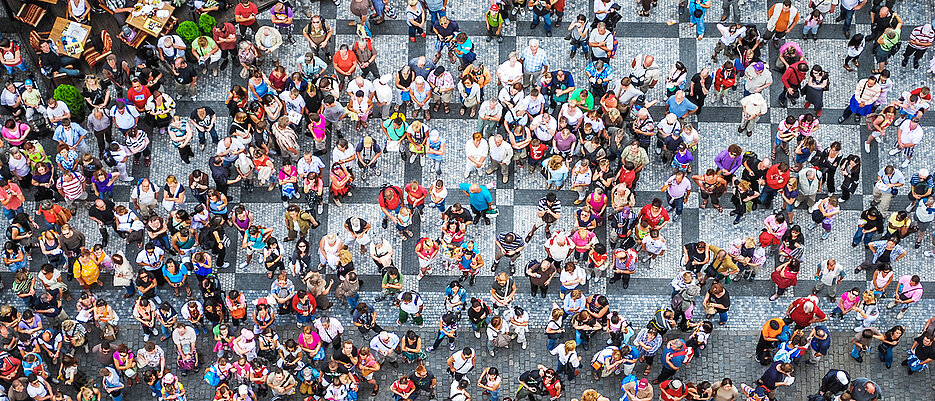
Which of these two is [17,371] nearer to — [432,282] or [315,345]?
[315,345]

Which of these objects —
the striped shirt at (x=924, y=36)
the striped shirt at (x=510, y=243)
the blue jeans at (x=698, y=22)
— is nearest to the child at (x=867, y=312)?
the striped shirt at (x=924, y=36)

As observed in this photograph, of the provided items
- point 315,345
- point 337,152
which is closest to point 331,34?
point 337,152

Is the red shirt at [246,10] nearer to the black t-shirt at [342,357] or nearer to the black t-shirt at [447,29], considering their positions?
the black t-shirt at [447,29]

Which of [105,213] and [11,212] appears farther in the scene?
[11,212]

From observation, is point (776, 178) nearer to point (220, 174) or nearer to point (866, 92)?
point (866, 92)

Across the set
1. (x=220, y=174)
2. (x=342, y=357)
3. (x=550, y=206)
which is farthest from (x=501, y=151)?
(x=220, y=174)

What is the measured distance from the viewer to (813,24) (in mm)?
24703

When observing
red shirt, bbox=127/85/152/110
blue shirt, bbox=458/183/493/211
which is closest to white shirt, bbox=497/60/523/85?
blue shirt, bbox=458/183/493/211

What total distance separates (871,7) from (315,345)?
1557 centimetres

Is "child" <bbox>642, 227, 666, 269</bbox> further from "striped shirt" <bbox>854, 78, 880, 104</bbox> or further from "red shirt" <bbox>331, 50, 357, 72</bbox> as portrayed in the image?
"red shirt" <bbox>331, 50, 357, 72</bbox>

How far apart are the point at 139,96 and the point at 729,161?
495 inches

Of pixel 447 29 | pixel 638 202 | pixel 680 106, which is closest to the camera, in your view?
pixel 680 106

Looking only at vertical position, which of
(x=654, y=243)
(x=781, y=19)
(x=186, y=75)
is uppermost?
(x=781, y=19)

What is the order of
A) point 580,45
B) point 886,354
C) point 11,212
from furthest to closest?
point 580,45
point 11,212
point 886,354
